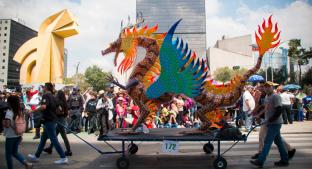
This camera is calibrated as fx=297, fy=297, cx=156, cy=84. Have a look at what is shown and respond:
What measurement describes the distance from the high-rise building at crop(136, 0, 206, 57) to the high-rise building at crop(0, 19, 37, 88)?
27.1m

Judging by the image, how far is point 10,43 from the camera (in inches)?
2371

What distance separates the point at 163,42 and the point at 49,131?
3.31 metres

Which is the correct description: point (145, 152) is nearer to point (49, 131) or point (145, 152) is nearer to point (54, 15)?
point (49, 131)

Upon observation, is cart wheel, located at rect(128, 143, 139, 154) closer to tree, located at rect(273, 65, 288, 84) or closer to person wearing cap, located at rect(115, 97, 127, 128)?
person wearing cap, located at rect(115, 97, 127, 128)

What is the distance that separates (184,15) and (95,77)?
29.5m

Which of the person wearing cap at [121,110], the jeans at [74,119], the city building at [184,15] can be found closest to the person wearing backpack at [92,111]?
the jeans at [74,119]

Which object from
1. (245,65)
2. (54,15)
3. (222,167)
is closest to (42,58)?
(54,15)

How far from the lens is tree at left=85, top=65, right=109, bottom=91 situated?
76188 millimetres

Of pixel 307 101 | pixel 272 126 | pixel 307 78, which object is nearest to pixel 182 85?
pixel 272 126

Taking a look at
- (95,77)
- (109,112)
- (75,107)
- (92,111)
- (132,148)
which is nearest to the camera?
(132,148)

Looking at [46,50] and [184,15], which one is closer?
[46,50]

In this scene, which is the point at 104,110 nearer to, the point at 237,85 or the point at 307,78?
the point at 237,85

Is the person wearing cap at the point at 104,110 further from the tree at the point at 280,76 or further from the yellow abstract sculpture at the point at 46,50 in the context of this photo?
the tree at the point at 280,76

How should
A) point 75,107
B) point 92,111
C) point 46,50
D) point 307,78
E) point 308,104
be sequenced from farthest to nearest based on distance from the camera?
point 307,78, point 46,50, point 308,104, point 92,111, point 75,107
